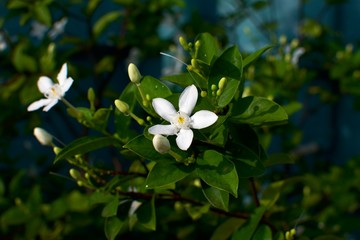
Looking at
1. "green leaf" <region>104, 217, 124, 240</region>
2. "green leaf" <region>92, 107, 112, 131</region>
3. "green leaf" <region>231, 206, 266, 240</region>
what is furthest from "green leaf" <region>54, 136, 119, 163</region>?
"green leaf" <region>231, 206, 266, 240</region>

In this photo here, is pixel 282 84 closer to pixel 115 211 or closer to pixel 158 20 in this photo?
pixel 158 20

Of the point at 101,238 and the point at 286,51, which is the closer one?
the point at 101,238

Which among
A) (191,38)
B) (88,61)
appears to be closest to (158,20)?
(191,38)

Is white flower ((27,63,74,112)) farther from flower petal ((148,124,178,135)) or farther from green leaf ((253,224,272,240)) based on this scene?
green leaf ((253,224,272,240))

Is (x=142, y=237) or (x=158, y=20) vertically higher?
(x=158, y=20)

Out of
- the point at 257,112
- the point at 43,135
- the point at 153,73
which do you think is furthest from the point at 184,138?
the point at 153,73

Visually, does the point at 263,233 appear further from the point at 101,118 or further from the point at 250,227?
the point at 101,118

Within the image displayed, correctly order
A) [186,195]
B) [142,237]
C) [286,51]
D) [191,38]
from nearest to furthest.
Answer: [186,195], [142,237], [286,51], [191,38]

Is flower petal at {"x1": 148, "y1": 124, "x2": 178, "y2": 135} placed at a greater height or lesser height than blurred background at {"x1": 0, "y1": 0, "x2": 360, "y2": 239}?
greater
